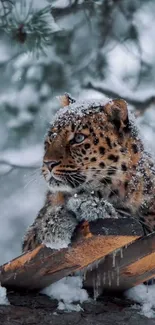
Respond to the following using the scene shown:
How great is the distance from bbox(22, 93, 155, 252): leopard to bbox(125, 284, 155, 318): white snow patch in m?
0.21

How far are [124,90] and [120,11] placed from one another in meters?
0.58

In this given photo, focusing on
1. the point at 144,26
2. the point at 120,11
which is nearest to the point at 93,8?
the point at 120,11

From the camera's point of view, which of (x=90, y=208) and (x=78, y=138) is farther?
(x=78, y=138)

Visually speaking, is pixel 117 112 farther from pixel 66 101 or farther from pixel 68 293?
pixel 68 293

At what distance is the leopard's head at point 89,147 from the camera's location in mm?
2609

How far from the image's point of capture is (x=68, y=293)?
A: 106 inches

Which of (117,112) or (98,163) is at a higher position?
(117,112)

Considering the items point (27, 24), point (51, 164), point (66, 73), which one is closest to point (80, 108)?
point (51, 164)

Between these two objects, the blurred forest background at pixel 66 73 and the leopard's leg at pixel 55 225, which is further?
the blurred forest background at pixel 66 73

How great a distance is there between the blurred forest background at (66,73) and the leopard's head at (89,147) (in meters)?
2.11

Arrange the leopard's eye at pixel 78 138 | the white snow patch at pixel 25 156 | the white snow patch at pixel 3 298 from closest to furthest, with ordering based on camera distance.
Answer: the white snow patch at pixel 3 298
the leopard's eye at pixel 78 138
the white snow patch at pixel 25 156

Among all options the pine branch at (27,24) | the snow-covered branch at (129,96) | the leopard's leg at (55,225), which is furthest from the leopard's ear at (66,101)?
the snow-covered branch at (129,96)

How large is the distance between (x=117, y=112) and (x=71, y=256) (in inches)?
23.2

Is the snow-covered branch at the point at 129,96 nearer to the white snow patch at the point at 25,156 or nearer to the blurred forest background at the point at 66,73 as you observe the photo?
the blurred forest background at the point at 66,73
